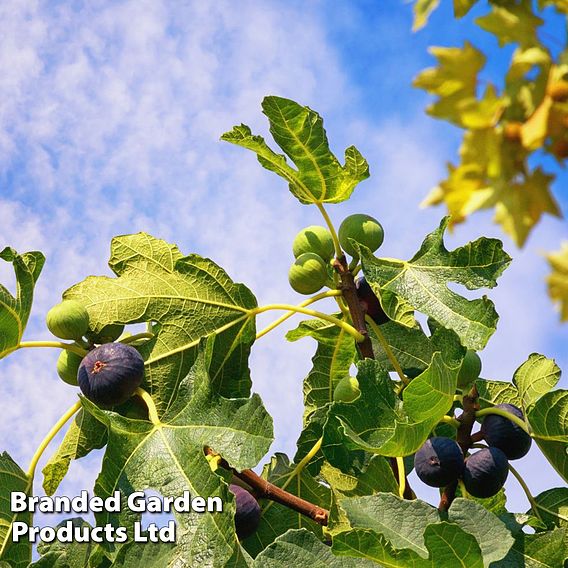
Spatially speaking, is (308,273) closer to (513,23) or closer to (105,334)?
(105,334)

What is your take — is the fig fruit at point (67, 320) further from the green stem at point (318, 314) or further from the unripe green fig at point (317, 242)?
the unripe green fig at point (317, 242)

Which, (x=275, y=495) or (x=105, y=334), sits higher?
(x=105, y=334)

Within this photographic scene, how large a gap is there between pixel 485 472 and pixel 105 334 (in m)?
1.18

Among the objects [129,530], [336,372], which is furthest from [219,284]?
[129,530]

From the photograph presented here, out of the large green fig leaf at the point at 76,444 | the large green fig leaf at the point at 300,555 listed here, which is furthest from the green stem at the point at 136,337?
the large green fig leaf at the point at 300,555

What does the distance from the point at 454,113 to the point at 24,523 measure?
2.04m

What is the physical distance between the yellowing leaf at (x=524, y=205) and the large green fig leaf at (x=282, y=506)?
1.78 m

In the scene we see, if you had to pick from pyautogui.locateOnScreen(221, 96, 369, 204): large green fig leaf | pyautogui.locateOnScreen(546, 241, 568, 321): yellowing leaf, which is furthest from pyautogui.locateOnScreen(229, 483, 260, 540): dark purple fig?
pyautogui.locateOnScreen(546, 241, 568, 321): yellowing leaf

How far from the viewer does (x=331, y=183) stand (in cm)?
266

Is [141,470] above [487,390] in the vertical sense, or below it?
below

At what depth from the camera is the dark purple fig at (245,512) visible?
7.55ft

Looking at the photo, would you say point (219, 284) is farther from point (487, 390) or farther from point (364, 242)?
point (487, 390)

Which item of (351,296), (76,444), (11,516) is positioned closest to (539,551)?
(351,296)

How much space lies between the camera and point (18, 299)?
97.1 inches
